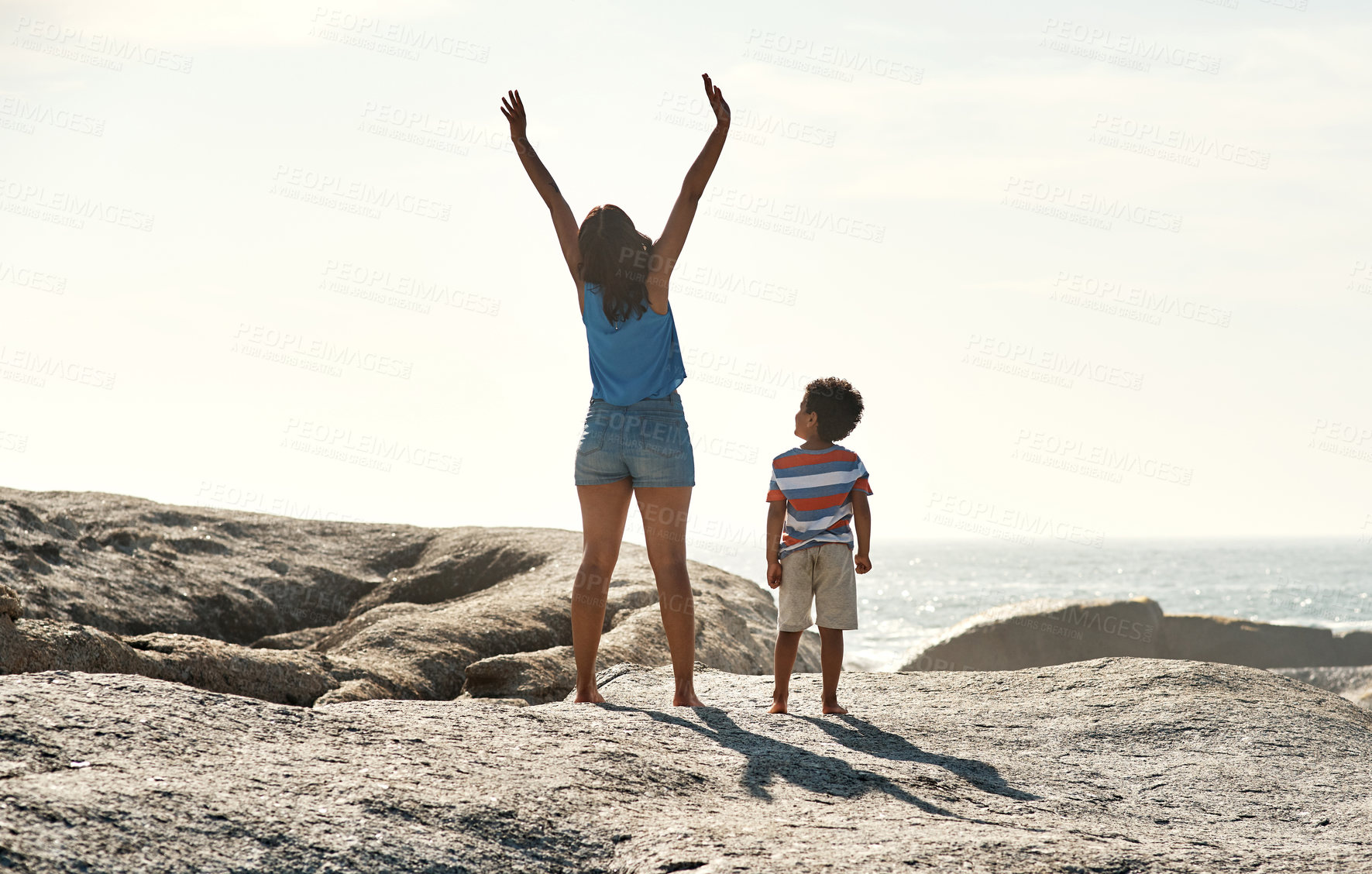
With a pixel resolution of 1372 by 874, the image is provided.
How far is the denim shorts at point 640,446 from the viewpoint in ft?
13.6

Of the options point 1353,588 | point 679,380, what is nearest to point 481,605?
point 679,380

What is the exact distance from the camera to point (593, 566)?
4.32 m

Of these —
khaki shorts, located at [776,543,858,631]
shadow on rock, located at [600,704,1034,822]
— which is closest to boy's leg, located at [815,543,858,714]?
khaki shorts, located at [776,543,858,631]

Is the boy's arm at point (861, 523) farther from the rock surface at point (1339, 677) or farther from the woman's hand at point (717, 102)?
the rock surface at point (1339, 677)

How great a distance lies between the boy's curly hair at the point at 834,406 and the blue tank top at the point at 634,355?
0.71 meters

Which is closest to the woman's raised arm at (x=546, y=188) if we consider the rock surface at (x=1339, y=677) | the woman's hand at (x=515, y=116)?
the woman's hand at (x=515, y=116)

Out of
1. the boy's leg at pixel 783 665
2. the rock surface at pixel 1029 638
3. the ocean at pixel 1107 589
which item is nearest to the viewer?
the boy's leg at pixel 783 665

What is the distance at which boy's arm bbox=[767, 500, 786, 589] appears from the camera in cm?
465

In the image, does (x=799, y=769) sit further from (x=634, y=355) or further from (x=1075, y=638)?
(x=1075, y=638)

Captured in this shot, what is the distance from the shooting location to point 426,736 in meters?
3.21

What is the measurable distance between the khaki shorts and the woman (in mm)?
525

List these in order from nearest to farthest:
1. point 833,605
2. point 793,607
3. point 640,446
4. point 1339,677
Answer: point 640,446
point 833,605
point 793,607
point 1339,677

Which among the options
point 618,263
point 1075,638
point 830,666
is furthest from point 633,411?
point 1075,638

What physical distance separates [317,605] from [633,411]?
5.02 meters
